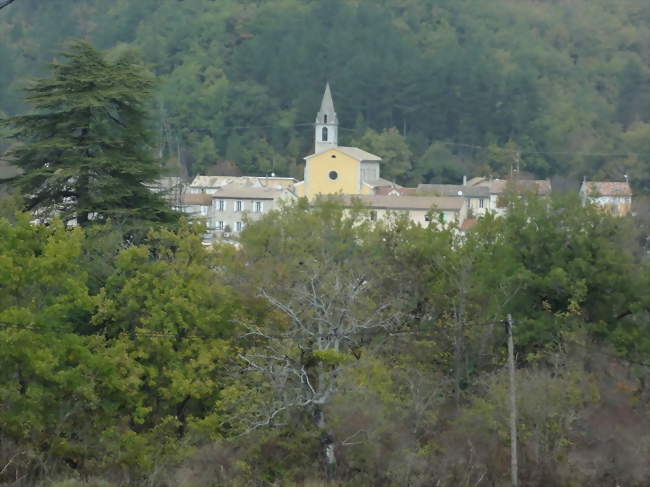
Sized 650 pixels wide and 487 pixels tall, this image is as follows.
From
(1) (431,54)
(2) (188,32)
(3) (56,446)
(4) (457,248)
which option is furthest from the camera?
(2) (188,32)

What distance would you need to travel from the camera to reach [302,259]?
70.3ft

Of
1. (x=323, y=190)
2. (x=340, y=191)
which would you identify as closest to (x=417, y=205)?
(x=340, y=191)

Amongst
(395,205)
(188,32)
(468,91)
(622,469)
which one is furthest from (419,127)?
(622,469)

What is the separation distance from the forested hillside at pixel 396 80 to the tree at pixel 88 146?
50.3m

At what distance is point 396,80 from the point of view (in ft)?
275

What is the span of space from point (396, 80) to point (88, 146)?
6223 centimetres

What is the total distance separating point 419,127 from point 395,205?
100 ft

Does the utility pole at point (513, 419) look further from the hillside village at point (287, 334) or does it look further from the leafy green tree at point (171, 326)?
the leafy green tree at point (171, 326)

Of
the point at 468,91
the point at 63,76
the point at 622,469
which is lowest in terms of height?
the point at 622,469

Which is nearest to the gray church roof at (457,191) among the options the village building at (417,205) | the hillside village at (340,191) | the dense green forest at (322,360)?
the hillside village at (340,191)

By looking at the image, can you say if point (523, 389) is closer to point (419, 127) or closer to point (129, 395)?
point (129, 395)

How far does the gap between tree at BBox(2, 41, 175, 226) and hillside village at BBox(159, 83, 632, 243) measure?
2611cm

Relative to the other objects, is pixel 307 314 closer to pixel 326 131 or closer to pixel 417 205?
pixel 417 205

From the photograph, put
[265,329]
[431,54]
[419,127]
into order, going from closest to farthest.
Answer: [265,329] → [419,127] → [431,54]
